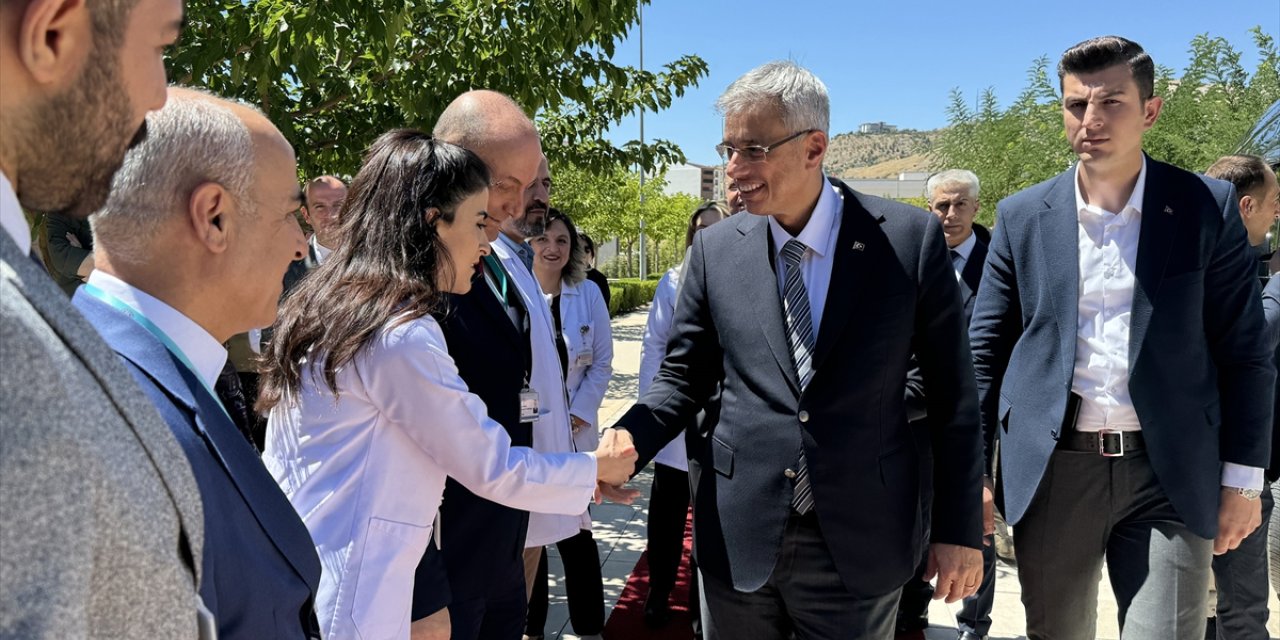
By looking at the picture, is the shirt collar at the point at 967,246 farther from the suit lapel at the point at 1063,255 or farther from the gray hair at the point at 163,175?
the gray hair at the point at 163,175

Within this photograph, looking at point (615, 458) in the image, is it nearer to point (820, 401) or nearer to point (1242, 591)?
point (820, 401)

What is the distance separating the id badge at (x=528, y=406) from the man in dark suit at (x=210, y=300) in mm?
1017

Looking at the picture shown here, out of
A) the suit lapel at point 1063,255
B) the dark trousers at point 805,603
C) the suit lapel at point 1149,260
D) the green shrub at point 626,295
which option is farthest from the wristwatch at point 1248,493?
the green shrub at point 626,295

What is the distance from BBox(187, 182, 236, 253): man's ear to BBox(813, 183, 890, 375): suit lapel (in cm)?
153

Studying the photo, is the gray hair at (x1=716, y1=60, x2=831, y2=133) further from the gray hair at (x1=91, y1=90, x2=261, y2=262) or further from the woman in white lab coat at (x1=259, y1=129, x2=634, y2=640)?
the gray hair at (x1=91, y1=90, x2=261, y2=262)

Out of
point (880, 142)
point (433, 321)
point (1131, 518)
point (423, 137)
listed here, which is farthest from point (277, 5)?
point (880, 142)

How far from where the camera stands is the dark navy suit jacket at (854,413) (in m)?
2.33

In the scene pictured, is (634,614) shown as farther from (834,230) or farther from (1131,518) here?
(834,230)

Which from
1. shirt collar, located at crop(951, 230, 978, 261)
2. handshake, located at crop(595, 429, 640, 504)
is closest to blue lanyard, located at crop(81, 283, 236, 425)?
handshake, located at crop(595, 429, 640, 504)

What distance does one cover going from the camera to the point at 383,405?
1.94 metres

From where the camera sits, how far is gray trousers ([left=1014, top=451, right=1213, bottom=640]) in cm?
267

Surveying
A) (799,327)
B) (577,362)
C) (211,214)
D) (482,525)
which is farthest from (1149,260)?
(577,362)

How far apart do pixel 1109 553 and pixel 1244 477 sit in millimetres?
481

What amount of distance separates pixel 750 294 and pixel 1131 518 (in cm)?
153
